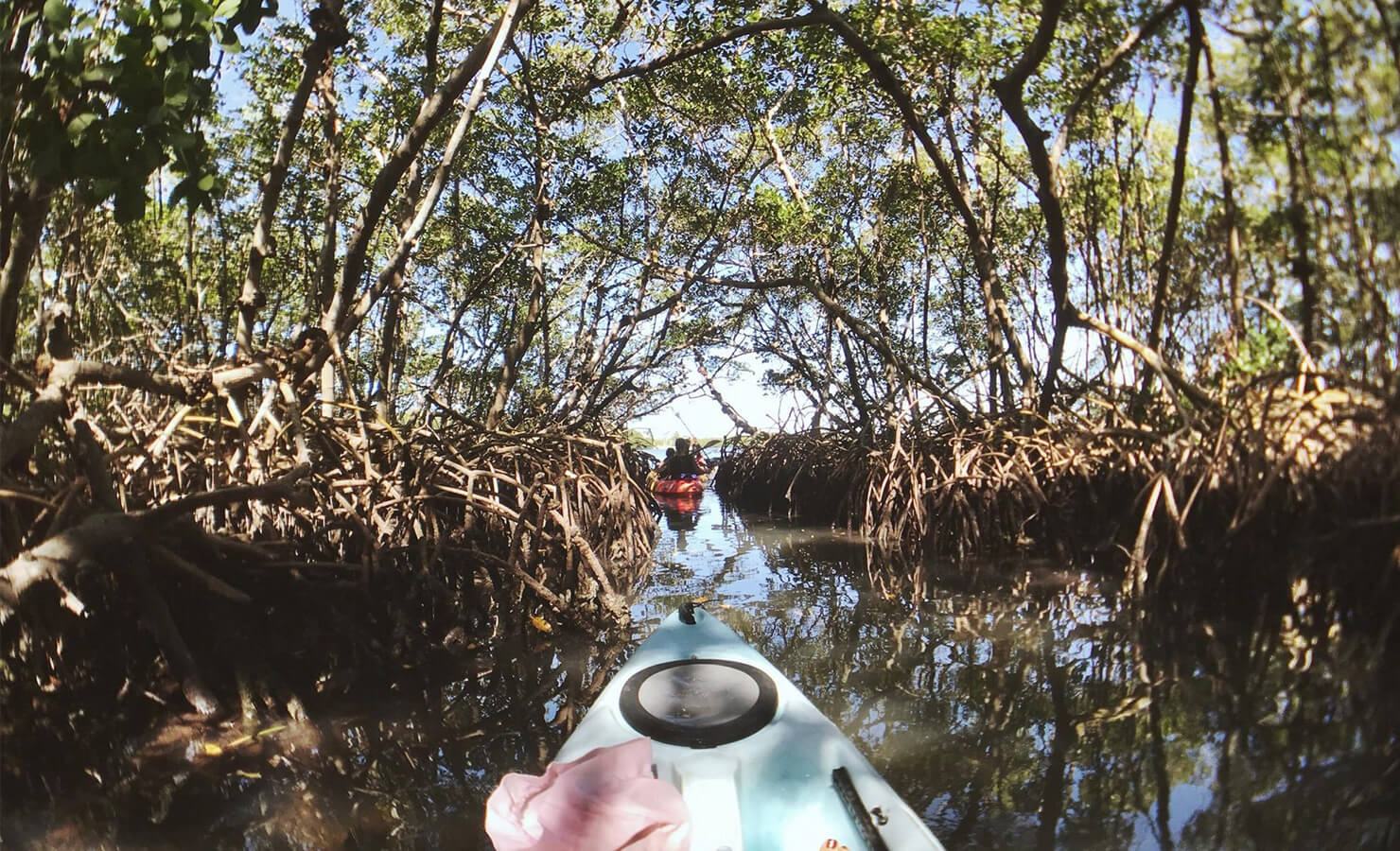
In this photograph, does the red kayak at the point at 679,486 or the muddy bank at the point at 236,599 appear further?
the red kayak at the point at 679,486

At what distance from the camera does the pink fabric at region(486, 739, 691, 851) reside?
5.02ft

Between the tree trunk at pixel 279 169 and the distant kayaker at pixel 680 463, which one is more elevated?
the tree trunk at pixel 279 169

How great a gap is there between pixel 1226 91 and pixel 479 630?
405 centimetres

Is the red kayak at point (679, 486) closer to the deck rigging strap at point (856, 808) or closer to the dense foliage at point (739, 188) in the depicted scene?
the dense foliage at point (739, 188)

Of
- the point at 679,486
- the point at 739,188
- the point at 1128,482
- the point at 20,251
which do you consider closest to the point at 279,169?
the point at 20,251

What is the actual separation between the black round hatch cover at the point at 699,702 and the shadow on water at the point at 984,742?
0.51 m

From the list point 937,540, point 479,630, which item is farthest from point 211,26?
point 937,540

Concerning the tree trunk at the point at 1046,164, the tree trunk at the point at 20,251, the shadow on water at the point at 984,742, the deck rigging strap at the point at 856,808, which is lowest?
the shadow on water at the point at 984,742

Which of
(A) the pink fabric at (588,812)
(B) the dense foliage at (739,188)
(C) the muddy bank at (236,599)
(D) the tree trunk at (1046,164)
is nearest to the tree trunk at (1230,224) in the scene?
(B) the dense foliage at (739,188)

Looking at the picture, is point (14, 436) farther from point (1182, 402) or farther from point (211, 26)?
point (1182, 402)

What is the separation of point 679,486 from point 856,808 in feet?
35.0

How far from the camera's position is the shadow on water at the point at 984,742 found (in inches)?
79.0

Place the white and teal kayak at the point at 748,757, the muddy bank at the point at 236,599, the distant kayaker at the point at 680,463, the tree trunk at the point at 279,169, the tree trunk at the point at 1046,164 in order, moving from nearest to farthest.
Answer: the white and teal kayak at the point at 748,757 → the muddy bank at the point at 236,599 → the tree trunk at the point at 279,169 → the tree trunk at the point at 1046,164 → the distant kayaker at the point at 680,463

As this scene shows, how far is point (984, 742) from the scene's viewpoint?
2613 mm
